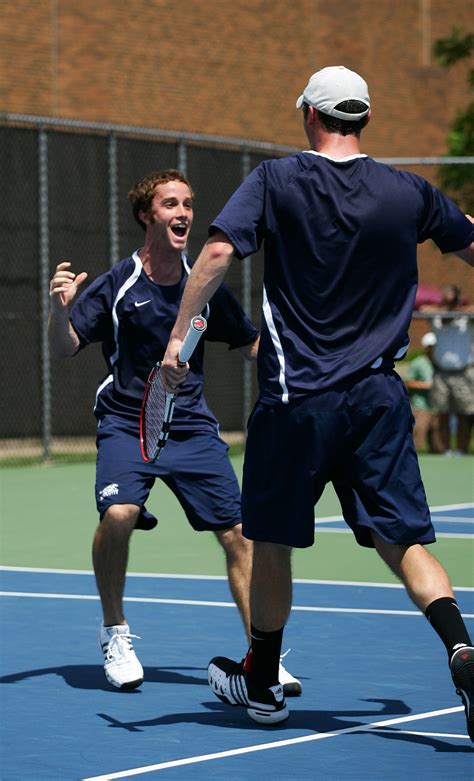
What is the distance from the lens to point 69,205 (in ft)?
63.7

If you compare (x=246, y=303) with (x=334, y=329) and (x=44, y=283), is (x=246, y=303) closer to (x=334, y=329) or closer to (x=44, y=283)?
(x=44, y=283)

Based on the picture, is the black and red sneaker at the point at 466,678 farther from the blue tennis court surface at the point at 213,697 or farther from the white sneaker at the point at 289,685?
the white sneaker at the point at 289,685

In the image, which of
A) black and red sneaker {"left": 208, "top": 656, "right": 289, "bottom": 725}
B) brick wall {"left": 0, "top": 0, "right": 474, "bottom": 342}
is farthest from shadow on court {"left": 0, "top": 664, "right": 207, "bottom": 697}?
brick wall {"left": 0, "top": 0, "right": 474, "bottom": 342}

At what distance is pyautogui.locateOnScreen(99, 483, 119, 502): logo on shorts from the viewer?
6.96 meters

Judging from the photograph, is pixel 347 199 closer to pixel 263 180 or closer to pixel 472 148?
pixel 263 180

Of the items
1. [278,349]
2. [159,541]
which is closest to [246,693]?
[278,349]

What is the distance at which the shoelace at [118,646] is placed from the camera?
270 inches

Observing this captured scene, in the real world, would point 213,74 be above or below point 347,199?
above

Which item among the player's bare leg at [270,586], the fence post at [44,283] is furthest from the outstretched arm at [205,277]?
the fence post at [44,283]

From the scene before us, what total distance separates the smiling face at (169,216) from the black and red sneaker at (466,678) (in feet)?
7.91

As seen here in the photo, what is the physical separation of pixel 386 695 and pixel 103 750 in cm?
132

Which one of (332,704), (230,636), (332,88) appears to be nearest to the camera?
(332,88)

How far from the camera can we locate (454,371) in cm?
1950

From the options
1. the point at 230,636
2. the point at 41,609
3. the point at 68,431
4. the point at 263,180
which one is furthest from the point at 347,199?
the point at 68,431
